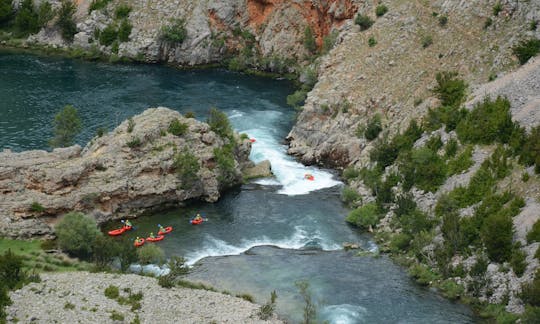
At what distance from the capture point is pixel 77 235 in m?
67.1

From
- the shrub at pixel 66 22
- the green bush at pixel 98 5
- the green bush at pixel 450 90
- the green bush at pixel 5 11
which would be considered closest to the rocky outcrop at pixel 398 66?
the green bush at pixel 450 90

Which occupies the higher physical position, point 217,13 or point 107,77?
point 217,13

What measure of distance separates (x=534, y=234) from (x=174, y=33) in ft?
257

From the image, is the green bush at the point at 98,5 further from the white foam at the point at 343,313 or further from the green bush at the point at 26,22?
the white foam at the point at 343,313

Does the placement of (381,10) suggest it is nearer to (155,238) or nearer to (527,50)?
(527,50)

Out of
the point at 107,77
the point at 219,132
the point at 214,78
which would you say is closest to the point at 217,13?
the point at 214,78

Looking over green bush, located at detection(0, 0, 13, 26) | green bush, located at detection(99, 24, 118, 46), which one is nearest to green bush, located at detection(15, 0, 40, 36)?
green bush, located at detection(0, 0, 13, 26)

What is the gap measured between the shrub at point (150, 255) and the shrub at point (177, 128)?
1769 cm

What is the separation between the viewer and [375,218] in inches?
2913

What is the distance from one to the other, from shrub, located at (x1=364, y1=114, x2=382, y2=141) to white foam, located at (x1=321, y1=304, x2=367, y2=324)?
97.0 ft

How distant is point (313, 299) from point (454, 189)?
17.5m

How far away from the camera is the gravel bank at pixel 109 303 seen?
174 ft

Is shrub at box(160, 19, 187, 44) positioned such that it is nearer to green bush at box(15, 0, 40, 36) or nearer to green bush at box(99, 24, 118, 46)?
green bush at box(99, 24, 118, 46)

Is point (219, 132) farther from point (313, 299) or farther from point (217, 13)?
point (217, 13)
